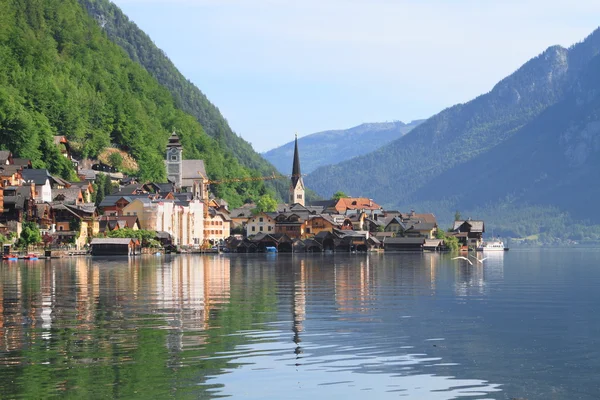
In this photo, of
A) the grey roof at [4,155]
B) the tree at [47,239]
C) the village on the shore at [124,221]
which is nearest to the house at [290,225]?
the village on the shore at [124,221]

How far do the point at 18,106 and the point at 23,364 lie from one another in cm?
14490

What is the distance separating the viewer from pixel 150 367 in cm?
3372

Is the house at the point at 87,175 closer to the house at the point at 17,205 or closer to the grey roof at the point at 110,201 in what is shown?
the grey roof at the point at 110,201

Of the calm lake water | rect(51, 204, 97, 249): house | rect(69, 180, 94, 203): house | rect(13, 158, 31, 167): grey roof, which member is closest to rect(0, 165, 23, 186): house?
rect(51, 204, 97, 249): house

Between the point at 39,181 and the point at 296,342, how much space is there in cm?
11608

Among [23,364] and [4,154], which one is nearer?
[23,364]

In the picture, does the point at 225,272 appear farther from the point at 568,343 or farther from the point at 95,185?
the point at 95,185

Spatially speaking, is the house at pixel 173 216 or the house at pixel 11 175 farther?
the house at pixel 173 216

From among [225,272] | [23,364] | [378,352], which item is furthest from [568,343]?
[225,272]

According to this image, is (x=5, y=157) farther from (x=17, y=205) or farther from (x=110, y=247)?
(x=110, y=247)

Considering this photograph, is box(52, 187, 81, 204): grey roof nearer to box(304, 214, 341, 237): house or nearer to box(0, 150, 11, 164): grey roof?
box(0, 150, 11, 164): grey roof

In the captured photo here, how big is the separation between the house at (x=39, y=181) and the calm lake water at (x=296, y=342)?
83069 mm

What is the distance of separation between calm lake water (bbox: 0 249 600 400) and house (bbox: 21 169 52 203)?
83069mm

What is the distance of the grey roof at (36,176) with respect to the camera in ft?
493
